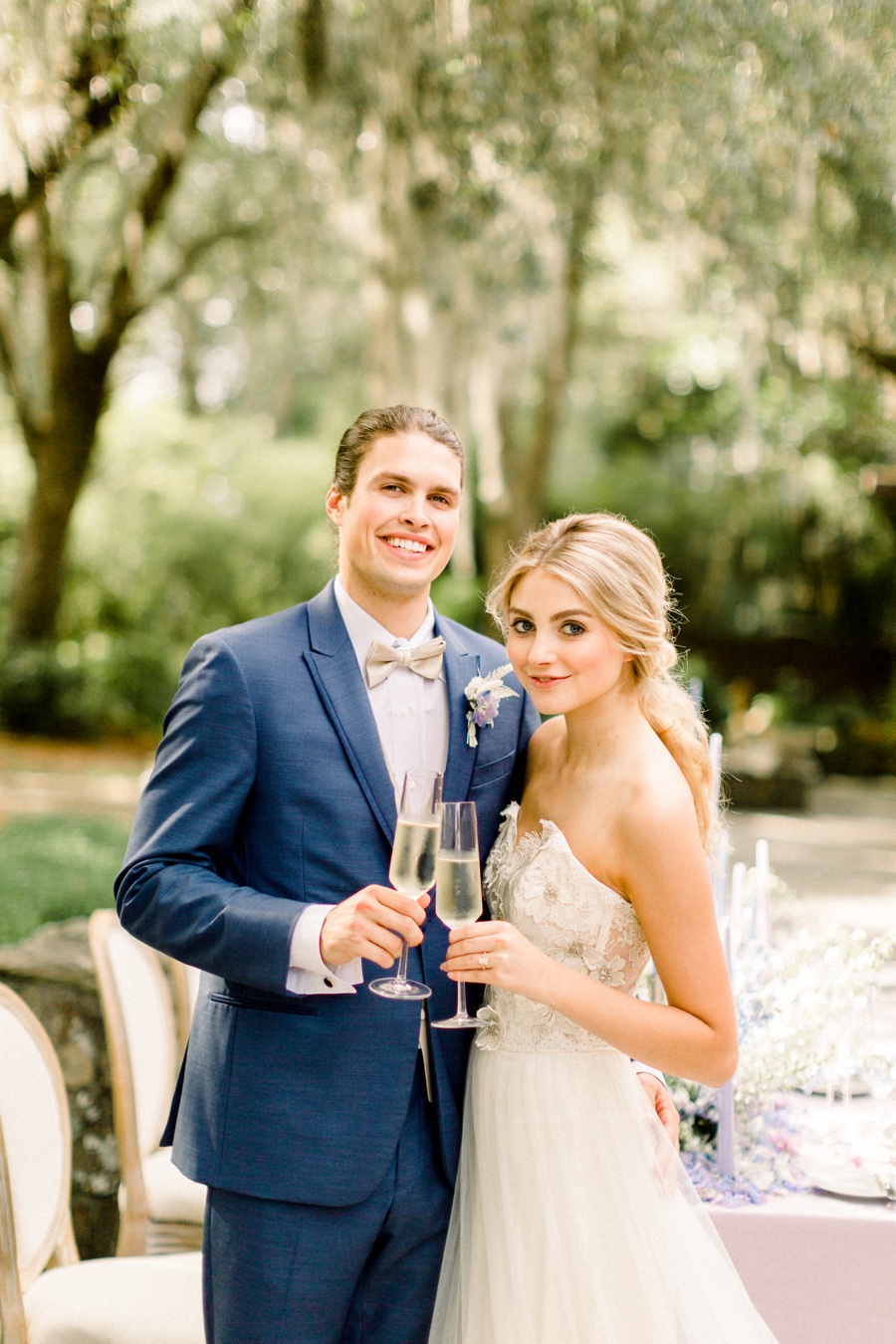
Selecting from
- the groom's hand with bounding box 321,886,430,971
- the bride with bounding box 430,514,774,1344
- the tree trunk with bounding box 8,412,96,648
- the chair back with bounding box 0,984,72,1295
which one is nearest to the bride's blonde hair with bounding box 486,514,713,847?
the bride with bounding box 430,514,774,1344

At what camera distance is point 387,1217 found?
2045 millimetres

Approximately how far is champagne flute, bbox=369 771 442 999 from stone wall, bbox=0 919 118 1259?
2.58m

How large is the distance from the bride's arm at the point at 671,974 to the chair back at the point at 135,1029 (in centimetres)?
160

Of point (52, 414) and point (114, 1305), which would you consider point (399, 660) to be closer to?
point (114, 1305)

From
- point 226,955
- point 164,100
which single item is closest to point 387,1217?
point 226,955

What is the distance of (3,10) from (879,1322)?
681 cm

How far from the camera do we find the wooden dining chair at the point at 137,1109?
124 inches

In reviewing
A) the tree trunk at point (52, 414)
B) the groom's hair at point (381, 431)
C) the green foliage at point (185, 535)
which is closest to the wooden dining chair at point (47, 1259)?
the groom's hair at point (381, 431)

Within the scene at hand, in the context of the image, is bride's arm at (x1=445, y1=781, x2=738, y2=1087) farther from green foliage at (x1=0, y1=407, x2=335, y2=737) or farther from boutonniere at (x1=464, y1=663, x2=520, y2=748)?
green foliage at (x1=0, y1=407, x2=335, y2=737)

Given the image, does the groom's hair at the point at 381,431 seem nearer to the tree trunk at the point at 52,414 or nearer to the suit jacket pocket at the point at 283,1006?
the suit jacket pocket at the point at 283,1006

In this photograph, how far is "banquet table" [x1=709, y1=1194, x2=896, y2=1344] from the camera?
2.35 m

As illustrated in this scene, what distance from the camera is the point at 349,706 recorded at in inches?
83.5

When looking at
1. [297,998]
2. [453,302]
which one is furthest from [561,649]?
[453,302]

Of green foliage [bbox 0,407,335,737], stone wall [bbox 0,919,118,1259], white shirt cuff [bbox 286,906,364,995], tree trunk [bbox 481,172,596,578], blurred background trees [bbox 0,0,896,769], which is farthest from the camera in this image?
green foliage [bbox 0,407,335,737]
